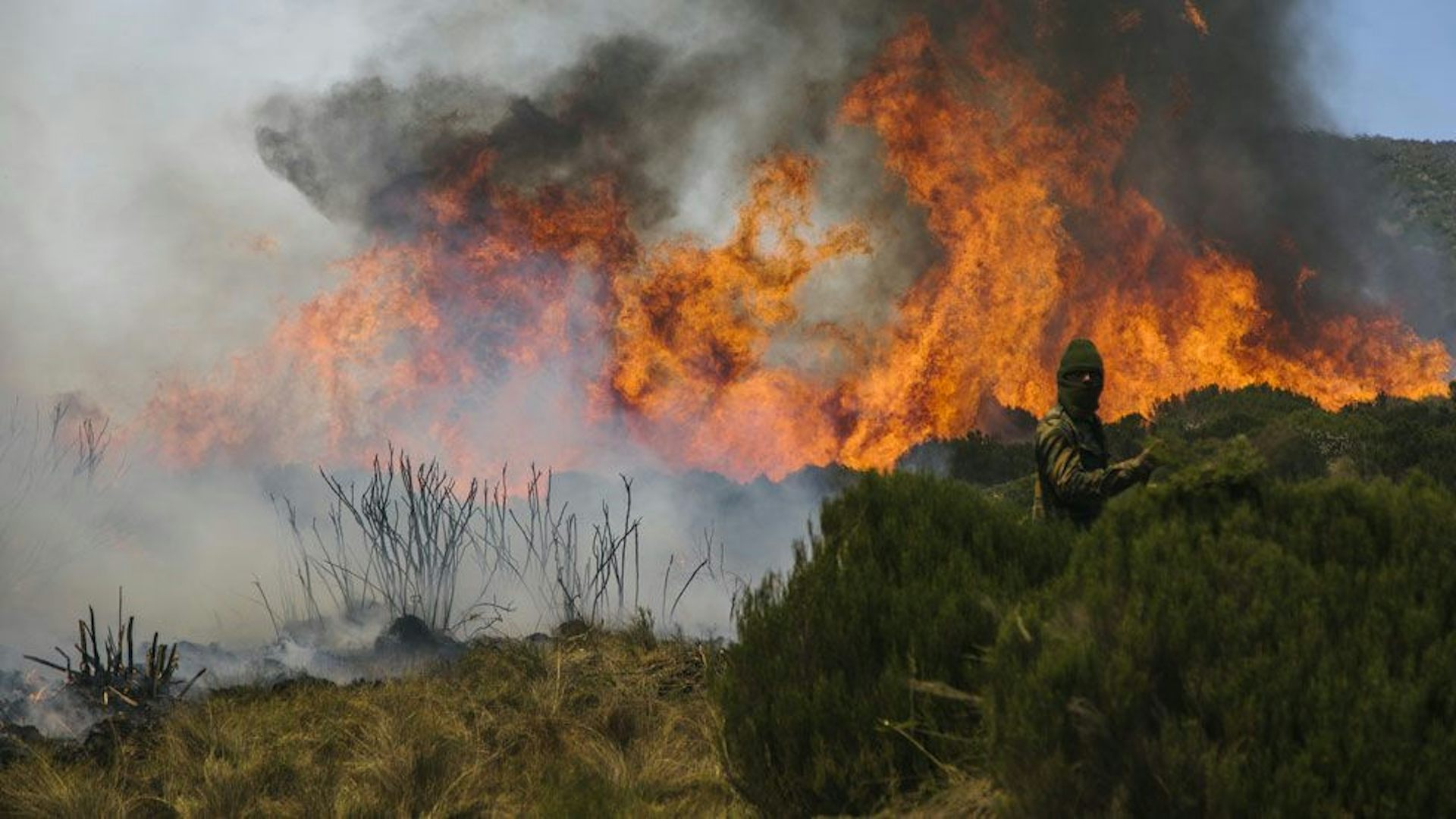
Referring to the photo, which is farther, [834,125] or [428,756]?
[834,125]

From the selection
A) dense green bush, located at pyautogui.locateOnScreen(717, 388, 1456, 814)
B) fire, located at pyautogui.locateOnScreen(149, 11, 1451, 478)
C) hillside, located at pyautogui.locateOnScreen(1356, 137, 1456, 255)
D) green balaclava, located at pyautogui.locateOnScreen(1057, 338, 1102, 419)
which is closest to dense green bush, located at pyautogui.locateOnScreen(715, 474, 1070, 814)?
dense green bush, located at pyautogui.locateOnScreen(717, 388, 1456, 814)

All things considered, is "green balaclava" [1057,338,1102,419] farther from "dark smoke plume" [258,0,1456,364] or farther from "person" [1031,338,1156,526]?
"dark smoke plume" [258,0,1456,364]

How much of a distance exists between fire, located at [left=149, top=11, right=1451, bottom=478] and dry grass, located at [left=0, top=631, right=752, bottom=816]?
15.6 meters

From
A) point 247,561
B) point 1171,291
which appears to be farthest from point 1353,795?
point 1171,291

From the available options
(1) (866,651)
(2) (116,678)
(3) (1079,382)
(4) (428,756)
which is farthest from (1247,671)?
(2) (116,678)

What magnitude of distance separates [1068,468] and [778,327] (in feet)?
62.6

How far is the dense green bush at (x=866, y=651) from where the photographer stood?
17.3ft

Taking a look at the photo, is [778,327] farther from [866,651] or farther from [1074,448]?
[866,651]

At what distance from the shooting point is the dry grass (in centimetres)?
686

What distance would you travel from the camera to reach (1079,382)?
7.06m

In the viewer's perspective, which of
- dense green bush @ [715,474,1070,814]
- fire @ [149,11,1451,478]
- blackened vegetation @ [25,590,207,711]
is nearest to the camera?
dense green bush @ [715,474,1070,814]

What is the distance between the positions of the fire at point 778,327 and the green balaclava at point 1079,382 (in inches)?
683

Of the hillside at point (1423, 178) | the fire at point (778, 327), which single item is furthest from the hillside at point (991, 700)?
the hillside at point (1423, 178)

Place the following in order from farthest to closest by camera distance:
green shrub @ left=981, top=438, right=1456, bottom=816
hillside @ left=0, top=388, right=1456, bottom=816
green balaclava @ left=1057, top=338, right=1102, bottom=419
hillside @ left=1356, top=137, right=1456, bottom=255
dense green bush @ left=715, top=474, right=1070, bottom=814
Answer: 1. hillside @ left=1356, top=137, right=1456, bottom=255
2. green balaclava @ left=1057, top=338, right=1102, bottom=419
3. dense green bush @ left=715, top=474, right=1070, bottom=814
4. hillside @ left=0, top=388, right=1456, bottom=816
5. green shrub @ left=981, top=438, right=1456, bottom=816
